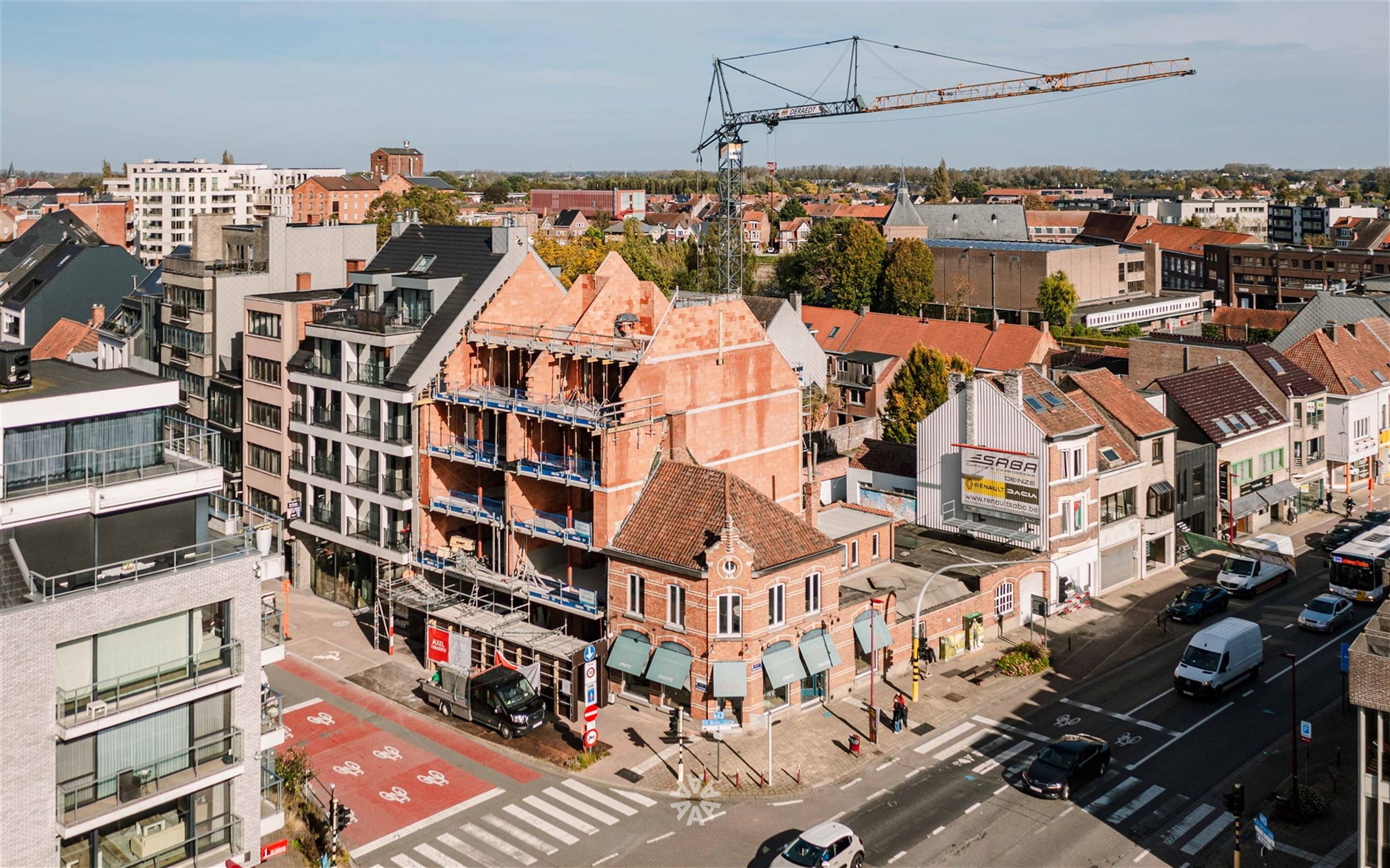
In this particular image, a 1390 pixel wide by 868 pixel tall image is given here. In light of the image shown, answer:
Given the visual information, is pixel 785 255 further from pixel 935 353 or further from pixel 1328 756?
pixel 1328 756

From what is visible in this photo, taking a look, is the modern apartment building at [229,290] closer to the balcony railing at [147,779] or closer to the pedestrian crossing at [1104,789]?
the balcony railing at [147,779]

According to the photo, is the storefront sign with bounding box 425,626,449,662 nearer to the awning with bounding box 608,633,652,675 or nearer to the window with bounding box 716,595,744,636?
the awning with bounding box 608,633,652,675

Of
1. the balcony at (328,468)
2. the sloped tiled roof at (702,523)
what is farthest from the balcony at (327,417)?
the sloped tiled roof at (702,523)

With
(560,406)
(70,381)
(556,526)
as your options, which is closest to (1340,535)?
(556,526)

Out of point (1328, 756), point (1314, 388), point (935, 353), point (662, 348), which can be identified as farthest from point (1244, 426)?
point (662, 348)

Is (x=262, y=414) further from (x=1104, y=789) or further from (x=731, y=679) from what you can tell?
(x=1104, y=789)

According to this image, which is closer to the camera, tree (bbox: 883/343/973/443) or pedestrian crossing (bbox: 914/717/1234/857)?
pedestrian crossing (bbox: 914/717/1234/857)

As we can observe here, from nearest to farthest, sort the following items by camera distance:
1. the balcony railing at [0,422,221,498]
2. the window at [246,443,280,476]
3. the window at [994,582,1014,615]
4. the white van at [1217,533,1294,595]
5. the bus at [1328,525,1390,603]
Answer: the balcony railing at [0,422,221,498], the window at [994,582,1014,615], the bus at [1328,525,1390,603], the white van at [1217,533,1294,595], the window at [246,443,280,476]

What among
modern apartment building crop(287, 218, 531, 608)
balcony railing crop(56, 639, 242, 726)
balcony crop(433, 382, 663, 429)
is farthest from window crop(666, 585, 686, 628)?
balcony railing crop(56, 639, 242, 726)
